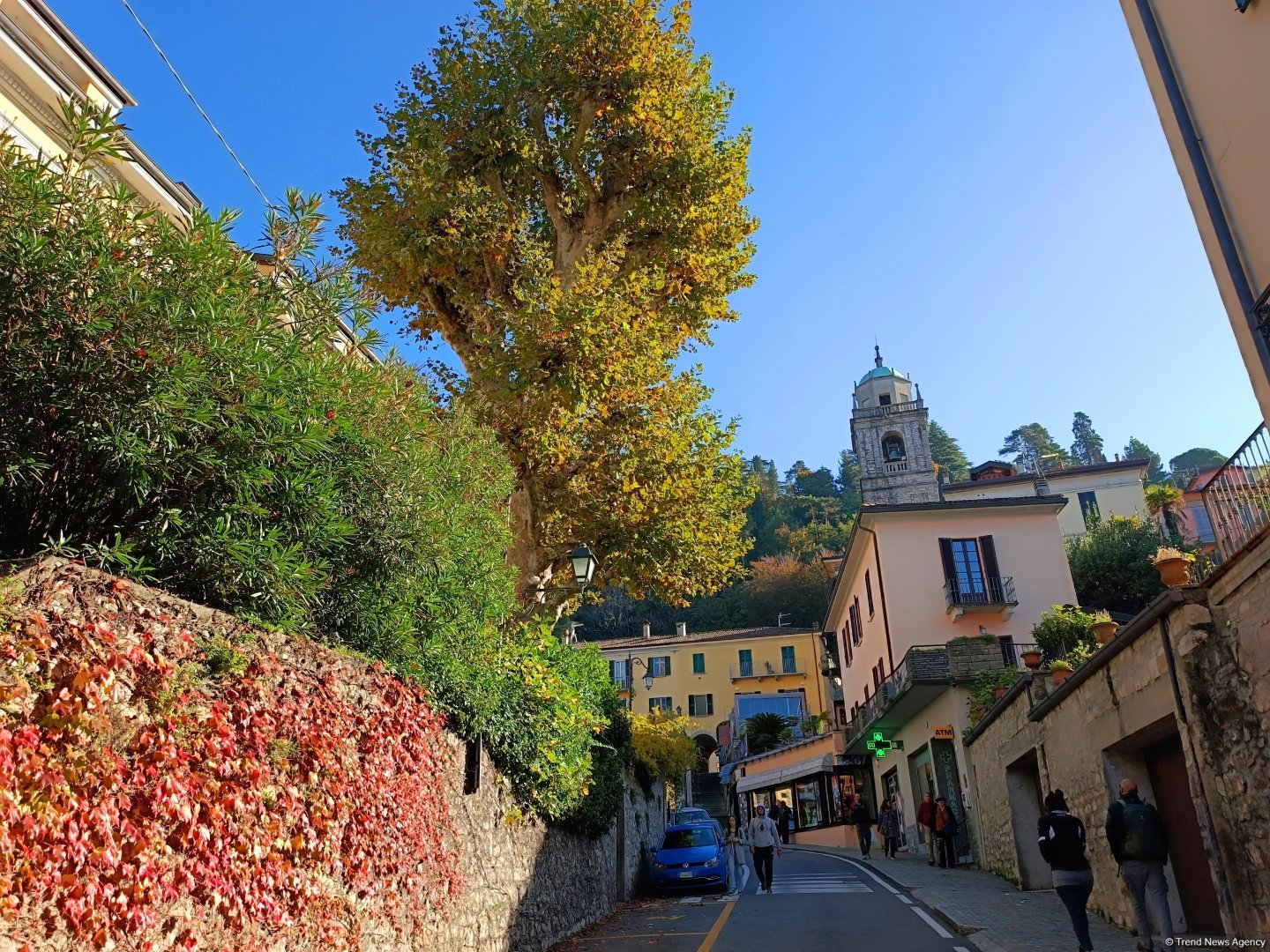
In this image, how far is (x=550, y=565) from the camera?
13.6 metres

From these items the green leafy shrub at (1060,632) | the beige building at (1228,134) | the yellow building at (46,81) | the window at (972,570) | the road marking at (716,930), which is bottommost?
the road marking at (716,930)

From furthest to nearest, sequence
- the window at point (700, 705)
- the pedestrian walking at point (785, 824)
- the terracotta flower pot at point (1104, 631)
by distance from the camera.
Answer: the window at point (700, 705)
the pedestrian walking at point (785, 824)
the terracotta flower pot at point (1104, 631)

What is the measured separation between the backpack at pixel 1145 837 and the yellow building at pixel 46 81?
1233 centimetres

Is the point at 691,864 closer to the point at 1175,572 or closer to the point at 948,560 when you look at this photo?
the point at 1175,572

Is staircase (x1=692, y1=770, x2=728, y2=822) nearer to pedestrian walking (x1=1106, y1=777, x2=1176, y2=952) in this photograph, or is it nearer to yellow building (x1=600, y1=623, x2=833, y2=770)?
yellow building (x1=600, y1=623, x2=833, y2=770)

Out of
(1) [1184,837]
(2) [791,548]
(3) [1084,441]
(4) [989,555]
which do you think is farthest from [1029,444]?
(1) [1184,837]

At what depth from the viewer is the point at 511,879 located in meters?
9.40

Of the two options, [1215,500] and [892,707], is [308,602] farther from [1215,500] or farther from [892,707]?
[892,707]

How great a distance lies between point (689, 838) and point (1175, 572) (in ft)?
42.0

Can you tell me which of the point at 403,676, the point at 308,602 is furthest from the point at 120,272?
the point at 403,676

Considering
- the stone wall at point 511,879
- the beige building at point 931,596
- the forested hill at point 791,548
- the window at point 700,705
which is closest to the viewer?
the stone wall at point 511,879

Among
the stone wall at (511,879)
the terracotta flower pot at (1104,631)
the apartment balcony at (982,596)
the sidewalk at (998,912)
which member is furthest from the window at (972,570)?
the stone wall at (511,879)

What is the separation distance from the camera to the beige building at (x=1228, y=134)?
7477 millimetres

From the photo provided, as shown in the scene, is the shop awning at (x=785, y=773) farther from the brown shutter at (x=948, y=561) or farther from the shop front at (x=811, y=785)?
the brown shutter at (x=948, y=561)
